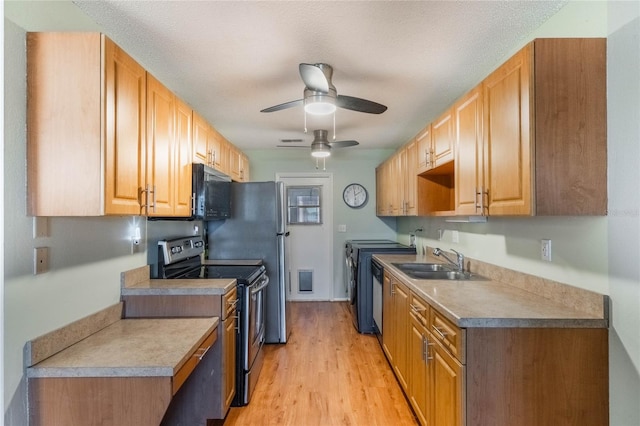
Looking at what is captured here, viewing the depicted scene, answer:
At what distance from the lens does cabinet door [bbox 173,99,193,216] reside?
6.75 ft

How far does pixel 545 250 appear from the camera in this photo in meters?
1.73

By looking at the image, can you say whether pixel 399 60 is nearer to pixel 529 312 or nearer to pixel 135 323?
pixel 529 312

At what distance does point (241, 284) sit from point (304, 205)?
9.13 ft

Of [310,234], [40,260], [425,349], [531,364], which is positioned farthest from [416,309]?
[310,234]

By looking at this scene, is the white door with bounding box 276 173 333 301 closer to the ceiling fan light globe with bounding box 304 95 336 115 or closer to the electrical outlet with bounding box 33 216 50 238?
the ceiling fan light globe with bounding box 304 95 336 115

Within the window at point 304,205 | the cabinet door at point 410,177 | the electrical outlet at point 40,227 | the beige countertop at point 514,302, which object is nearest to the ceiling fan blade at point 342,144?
the cabinet door at point 410,177

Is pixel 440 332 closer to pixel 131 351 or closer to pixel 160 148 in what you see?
pixel 131 351

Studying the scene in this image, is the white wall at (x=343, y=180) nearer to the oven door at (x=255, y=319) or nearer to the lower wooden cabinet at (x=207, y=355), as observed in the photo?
the oven door at (x=255, y=319)

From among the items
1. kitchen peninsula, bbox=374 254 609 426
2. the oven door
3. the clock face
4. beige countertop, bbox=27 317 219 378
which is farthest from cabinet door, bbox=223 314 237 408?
the clock face

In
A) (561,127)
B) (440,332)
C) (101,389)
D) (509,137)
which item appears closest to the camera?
(101,389)

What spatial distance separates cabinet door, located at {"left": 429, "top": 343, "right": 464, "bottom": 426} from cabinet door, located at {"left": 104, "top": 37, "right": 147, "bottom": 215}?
1.66 meters

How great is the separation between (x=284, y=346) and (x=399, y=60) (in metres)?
2.79

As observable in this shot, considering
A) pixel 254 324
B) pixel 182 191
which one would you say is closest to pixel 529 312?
pixel 254 324

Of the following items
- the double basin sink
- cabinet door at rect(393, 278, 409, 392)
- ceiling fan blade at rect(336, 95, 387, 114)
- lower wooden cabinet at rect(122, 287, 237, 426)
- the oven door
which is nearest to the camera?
lower wooden cabinet at rect(122, 287, 237, 426)
